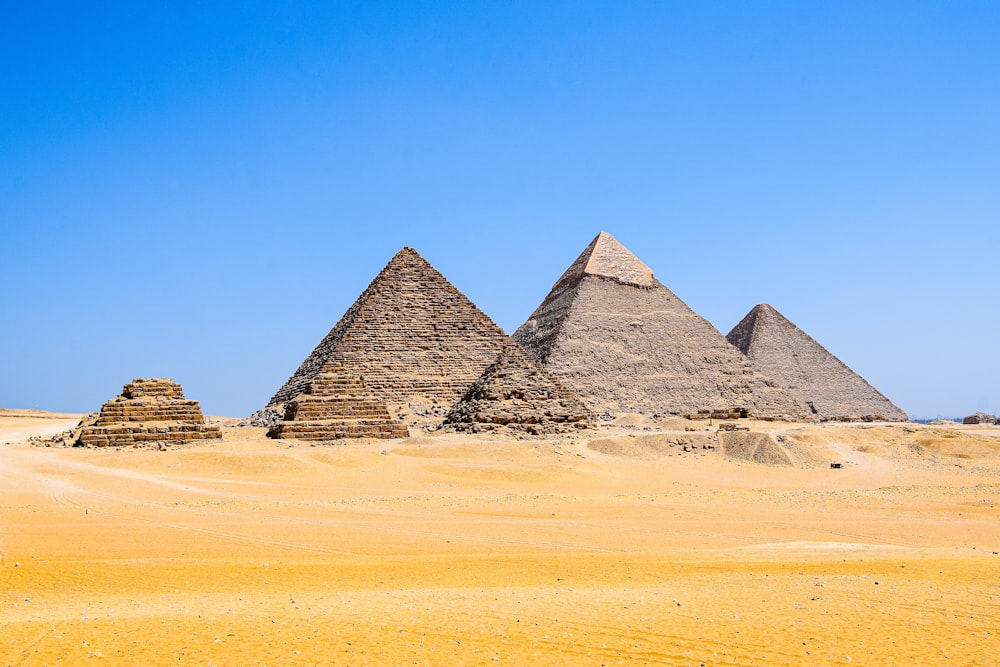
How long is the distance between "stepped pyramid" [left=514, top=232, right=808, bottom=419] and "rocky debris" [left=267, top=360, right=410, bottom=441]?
67.2 feet

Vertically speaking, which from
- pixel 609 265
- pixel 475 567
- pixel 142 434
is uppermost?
pixel 609 265

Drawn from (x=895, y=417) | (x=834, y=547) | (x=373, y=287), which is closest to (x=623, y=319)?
(x=373, y=287)

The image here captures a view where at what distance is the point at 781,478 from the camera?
19938mm

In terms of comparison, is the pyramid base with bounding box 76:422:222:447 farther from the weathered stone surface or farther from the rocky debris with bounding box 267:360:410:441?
the weathered stone surface

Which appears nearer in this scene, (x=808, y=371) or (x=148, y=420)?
(x=148, y=420)

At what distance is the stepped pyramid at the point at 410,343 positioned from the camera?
37.6m

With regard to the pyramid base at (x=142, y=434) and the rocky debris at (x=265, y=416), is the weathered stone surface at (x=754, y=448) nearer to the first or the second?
the pyramid base at (x=142, y=434)

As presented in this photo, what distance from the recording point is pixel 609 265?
54.4m

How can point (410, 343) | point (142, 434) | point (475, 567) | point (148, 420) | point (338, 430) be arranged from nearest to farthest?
point (475, 567), point (142, 434), point (148, 420), point (338, 430), point (410, 343)

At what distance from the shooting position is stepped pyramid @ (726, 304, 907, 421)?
192 ft

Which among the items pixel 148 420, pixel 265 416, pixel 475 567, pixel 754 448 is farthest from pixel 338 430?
pixel 475 567

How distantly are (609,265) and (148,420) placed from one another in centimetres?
3591

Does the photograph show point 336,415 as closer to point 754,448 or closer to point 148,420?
point 148,420

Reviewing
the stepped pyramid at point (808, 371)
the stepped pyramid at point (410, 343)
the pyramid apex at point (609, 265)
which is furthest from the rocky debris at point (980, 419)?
the stepped pyramid at point (410, 343)
